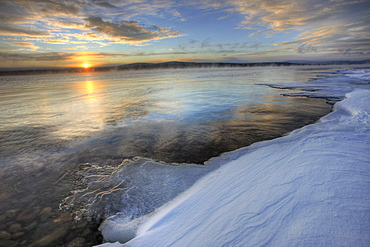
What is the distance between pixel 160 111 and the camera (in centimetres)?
908

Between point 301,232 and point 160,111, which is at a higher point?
point 301,232

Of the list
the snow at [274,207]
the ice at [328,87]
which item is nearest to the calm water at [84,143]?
the snow at [274,207]

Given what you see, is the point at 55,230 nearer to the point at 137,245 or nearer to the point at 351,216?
the point at 137,245

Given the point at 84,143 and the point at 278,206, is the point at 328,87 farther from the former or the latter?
the point at 84,143

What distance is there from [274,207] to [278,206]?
45 mm

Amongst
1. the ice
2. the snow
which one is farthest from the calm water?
the ice

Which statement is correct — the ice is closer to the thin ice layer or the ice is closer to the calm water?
the calm water

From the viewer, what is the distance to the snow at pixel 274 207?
1636 mm

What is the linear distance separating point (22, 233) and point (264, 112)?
8.38 meters

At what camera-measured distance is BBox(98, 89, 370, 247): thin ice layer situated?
1.63 m

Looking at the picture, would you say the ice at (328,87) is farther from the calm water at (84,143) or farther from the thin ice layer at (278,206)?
the thin ice layer at (278,206)

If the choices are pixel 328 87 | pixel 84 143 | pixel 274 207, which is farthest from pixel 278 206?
pixel 328 87

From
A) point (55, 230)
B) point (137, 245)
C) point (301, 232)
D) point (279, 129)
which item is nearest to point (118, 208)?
point (55, 230)

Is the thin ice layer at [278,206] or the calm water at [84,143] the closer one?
the thin ice layer at [278,206]
